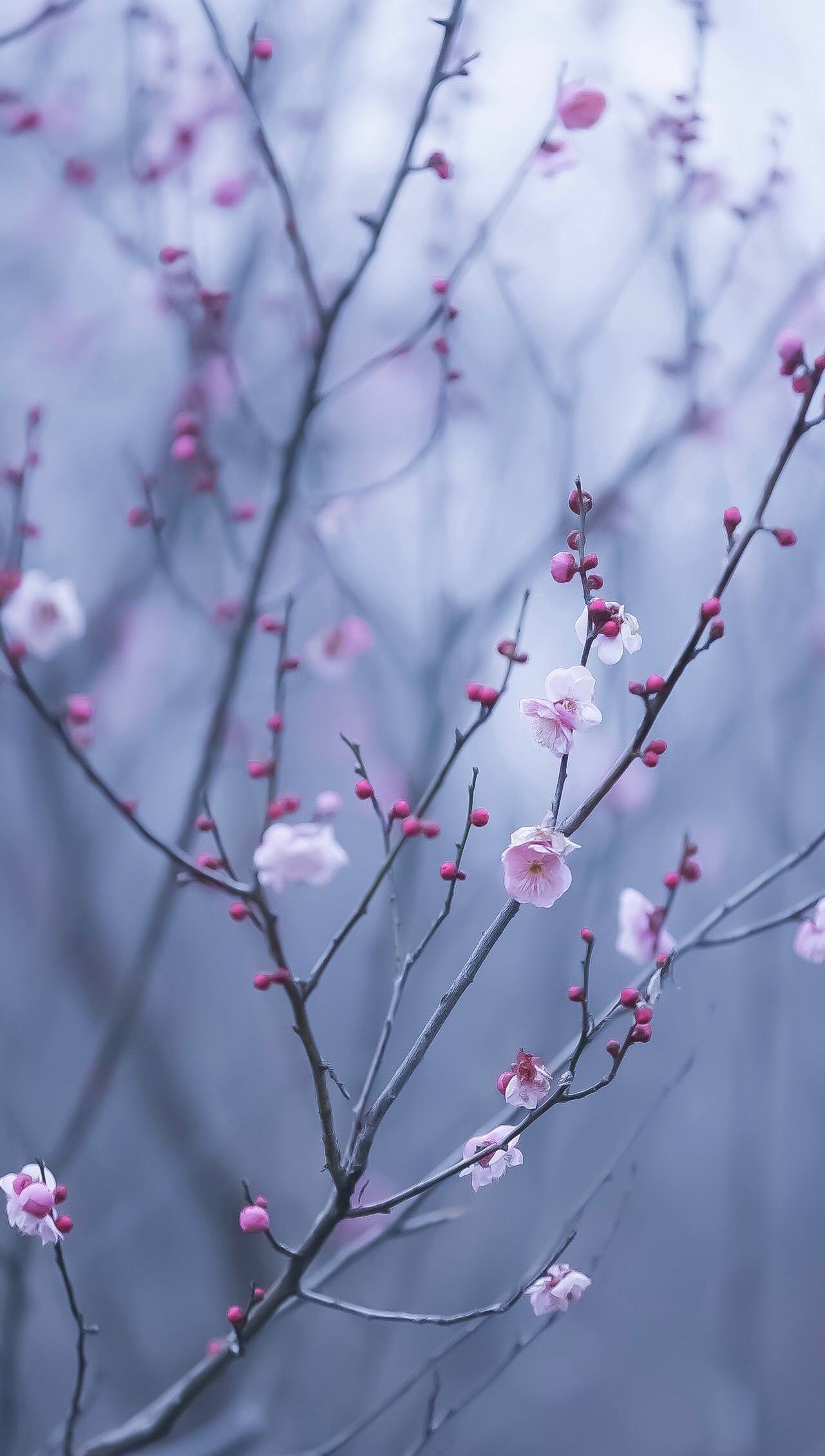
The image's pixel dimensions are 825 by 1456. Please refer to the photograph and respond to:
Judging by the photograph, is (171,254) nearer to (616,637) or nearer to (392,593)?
(392,593)

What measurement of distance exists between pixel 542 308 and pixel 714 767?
693 millimetres

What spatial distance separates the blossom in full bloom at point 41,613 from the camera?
87 centimetres

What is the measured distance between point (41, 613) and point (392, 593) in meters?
0.54

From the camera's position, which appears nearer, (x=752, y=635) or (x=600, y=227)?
(x=600, y=227)

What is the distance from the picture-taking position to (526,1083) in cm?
60

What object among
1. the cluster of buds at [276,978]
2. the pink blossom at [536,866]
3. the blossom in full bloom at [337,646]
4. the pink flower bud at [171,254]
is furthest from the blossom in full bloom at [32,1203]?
the pink flower bud at [171,254]

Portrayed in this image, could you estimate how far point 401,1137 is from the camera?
1.33 meters

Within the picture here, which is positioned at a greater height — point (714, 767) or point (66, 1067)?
point (714, 767)

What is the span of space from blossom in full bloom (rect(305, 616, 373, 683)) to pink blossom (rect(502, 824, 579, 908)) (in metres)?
0.68

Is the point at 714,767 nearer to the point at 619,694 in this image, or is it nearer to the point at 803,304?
the point at 619,694

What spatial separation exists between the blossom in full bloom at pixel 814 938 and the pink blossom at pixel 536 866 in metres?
0.31

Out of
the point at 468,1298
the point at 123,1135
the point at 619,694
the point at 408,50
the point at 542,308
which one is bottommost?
the point at 468,1298

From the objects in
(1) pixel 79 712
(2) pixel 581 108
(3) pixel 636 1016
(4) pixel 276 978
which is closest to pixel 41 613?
(1) pixel 79 712

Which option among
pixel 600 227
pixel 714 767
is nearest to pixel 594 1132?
pixel 714 767
